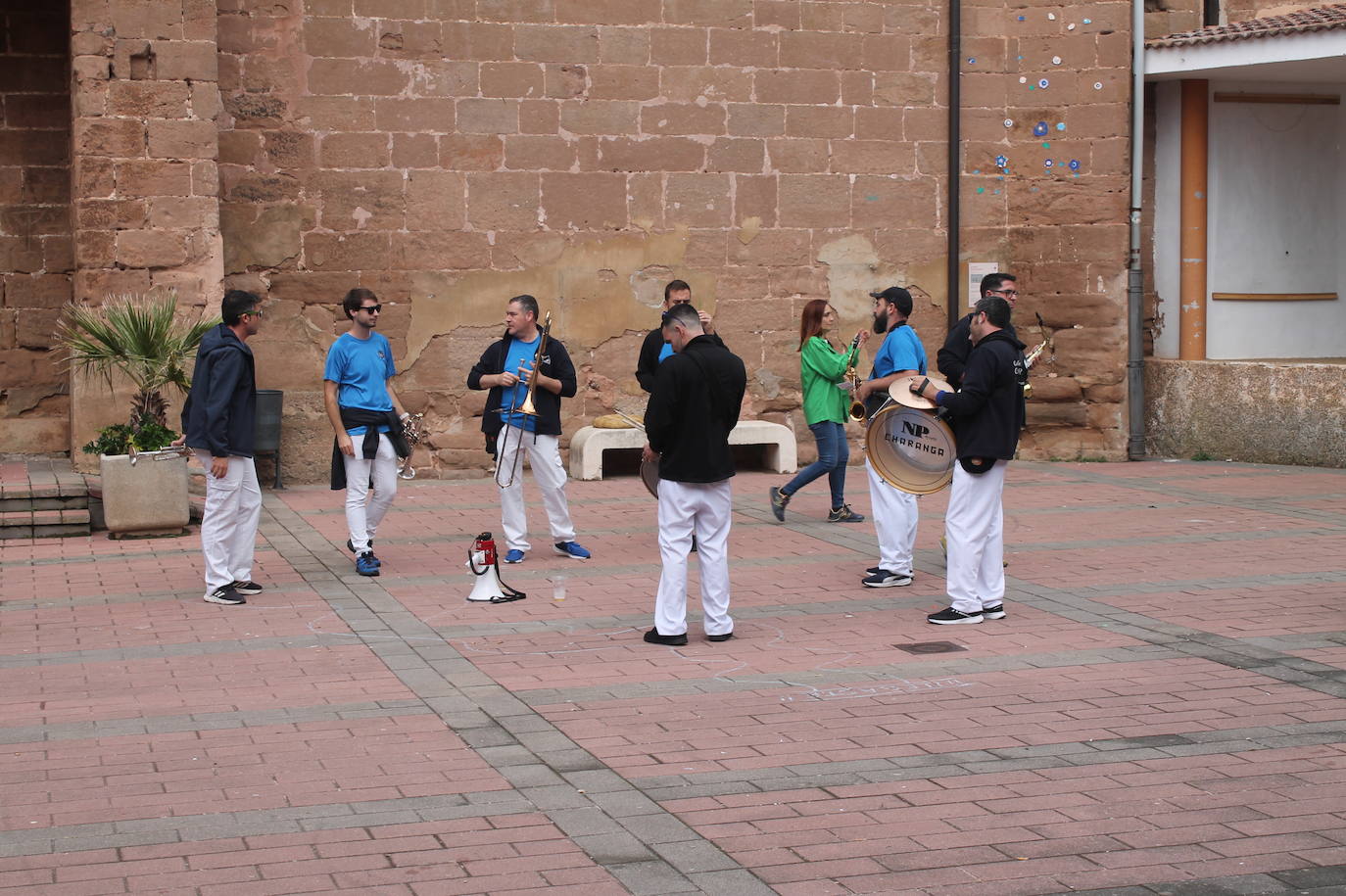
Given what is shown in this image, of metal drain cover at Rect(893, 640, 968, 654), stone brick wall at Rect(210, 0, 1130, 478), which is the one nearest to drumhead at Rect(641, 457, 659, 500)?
metal drain cover at Rect(893, 640, 968, 654)

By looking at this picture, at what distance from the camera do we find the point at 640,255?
15906 millimetres

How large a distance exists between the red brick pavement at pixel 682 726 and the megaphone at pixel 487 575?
0.13m

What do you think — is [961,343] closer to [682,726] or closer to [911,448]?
[911,448]

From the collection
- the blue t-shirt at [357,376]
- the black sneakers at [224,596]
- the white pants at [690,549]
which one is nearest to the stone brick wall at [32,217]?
the blue t-shirt at [357,376]

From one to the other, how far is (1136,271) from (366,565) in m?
9.67

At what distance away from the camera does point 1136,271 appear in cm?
1664

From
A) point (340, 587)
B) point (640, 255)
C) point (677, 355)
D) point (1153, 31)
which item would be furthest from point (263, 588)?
point (1153, 31)

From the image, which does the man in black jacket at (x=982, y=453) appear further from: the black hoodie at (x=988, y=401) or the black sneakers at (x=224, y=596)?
the black sneakers at (x=224, y=596)

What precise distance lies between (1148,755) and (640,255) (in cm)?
1047

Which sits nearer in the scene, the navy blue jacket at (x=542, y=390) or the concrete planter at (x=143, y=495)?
the navy blue jacket at (x=542, y=390)

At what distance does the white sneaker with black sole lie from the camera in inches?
386

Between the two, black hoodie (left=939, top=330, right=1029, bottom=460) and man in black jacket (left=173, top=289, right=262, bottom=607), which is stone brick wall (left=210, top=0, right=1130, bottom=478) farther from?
black hoodie (left=939, top=330, right=1029, bottom=460)

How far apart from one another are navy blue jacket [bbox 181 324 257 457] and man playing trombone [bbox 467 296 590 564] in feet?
5.40

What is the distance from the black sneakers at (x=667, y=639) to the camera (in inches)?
324
